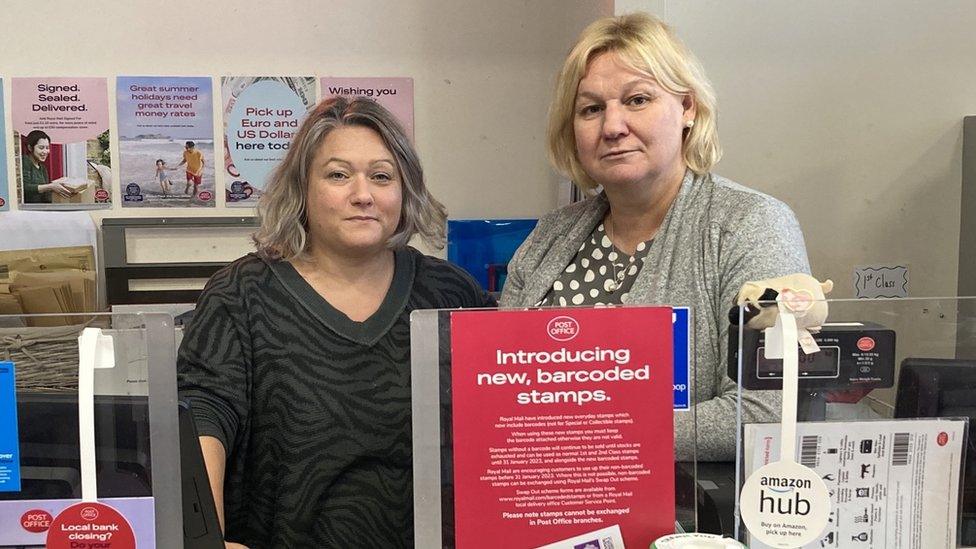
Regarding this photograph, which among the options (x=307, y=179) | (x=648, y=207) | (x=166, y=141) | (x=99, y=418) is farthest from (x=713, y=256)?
(x=166, y=141)

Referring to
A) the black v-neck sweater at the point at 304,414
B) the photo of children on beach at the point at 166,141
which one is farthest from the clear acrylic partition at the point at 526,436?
the photo of children on beach at the point at 166,141

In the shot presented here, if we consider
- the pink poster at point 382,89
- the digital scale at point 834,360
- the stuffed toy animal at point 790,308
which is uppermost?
the pink poster at point 382,89

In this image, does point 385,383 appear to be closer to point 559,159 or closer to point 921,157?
point 559,159

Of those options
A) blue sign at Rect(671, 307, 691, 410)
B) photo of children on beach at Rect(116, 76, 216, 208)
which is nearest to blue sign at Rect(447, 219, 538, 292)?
photo of children on beach at Rect(116, 76, 216, 208)

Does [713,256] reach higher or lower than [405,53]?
lower

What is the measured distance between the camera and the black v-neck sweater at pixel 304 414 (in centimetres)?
137

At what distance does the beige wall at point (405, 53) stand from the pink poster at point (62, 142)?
2.0 inches

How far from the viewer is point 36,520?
82cm

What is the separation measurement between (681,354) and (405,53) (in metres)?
2.16

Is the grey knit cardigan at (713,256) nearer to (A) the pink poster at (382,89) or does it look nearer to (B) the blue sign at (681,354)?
(B) the blue sign at (681,354)

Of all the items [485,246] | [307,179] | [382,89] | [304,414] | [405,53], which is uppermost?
[405,53]

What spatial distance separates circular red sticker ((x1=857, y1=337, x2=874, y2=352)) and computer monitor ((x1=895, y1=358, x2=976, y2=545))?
0.04m

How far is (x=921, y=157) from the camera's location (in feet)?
7.38

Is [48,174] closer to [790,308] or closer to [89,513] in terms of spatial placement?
[89,513]
